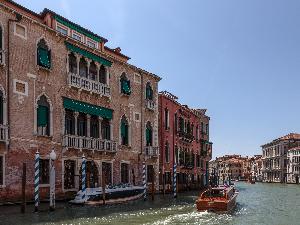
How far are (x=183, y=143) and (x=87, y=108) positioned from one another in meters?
15.6

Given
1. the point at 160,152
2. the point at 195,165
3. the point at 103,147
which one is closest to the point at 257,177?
the point at 195,165

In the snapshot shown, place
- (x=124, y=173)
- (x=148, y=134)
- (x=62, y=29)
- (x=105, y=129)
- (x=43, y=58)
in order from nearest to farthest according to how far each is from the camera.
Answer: (x=43, y=58), (x=62, y=29), (x=105, y=129), (x=124, y=173), (x=148, y=134)

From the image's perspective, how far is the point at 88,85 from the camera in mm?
22344

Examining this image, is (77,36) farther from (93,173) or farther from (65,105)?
(93,173)

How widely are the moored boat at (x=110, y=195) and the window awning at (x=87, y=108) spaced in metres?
4.02

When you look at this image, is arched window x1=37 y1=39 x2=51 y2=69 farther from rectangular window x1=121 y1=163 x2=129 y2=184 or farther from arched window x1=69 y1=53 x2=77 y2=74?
rectangular window x1=121 y1=163 x2=129 y2=184

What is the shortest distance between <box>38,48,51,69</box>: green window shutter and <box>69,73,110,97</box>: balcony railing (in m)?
1.51

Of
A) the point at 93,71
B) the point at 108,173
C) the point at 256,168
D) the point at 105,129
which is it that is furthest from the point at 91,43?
the point at 256,168

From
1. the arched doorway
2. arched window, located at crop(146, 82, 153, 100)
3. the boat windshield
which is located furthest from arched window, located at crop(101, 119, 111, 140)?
the boat windshield

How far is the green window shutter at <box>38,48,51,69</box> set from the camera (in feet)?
64.8

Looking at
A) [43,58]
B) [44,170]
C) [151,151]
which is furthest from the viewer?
[151,151]

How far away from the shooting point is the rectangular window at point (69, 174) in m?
21.3

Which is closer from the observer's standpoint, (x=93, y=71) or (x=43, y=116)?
(x=43, y=116)

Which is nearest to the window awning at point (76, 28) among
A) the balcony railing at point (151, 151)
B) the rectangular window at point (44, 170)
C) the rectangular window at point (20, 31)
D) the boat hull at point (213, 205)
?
the rectangular window at point (20, 31)
